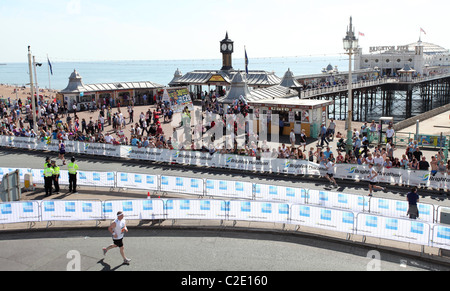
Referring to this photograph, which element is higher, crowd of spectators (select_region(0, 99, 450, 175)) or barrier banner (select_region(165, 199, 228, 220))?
crowd of spectators (select_region(0, 99, 450, 175))

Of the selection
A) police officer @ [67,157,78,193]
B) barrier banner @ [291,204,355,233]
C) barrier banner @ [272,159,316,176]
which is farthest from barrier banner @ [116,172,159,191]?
barrier banner @ [291,204,355,233]

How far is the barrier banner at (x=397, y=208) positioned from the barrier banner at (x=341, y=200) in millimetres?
258

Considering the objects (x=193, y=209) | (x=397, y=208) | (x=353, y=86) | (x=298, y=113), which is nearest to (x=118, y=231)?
(x=193, y=209)

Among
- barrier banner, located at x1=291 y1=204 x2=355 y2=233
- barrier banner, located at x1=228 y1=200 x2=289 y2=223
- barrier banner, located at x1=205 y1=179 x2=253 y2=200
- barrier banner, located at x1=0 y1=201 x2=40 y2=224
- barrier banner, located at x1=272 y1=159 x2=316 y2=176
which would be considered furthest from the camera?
barrier banner, located at x1=272 y1=159 x2=316 y2=176

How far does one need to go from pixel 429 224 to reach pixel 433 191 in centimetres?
636

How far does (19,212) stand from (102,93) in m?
30.0

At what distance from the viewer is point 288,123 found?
27.1 metres

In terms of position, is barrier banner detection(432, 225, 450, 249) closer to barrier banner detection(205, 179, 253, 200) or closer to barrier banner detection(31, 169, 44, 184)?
barrier banner detection(205, 179, 253, 200)

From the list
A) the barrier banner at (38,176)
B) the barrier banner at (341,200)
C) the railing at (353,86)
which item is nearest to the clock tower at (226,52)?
the railing at (353,86)

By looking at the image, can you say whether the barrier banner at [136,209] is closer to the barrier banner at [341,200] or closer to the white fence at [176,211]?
the white fence at [176,211]

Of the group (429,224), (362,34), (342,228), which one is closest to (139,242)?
(342,228)

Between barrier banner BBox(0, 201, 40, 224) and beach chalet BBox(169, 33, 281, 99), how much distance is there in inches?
1096

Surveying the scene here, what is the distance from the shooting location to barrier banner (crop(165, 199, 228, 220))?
42.3 ft
